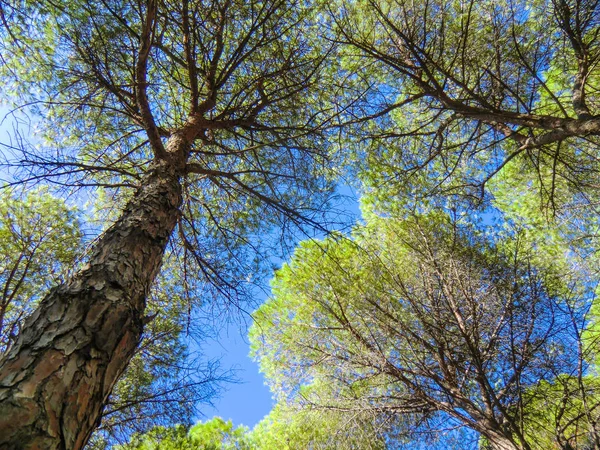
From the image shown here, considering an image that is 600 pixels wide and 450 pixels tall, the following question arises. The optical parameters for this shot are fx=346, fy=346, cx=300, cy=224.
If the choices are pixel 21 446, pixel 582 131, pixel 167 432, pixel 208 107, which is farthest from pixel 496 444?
pixel 208 107

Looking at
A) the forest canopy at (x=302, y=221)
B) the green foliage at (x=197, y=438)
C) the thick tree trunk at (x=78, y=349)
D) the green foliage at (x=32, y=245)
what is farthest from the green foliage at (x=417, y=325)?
the green foliage at (x=32, y=245)

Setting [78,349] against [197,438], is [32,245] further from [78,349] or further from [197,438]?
[197,438]

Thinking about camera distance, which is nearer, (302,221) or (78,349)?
(78,349)

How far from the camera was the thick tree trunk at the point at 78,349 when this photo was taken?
0.94 metres

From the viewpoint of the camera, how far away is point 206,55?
3.36 metres

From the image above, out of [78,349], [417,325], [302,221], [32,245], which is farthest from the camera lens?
[417,325]

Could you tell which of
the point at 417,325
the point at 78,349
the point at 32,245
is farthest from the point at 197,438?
the point at 78,349

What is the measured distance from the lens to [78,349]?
1.17 meters

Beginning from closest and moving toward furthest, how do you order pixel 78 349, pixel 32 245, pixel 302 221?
pixel 78 349, pixel 302 221, pixel 32 245

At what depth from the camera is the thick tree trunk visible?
939mm

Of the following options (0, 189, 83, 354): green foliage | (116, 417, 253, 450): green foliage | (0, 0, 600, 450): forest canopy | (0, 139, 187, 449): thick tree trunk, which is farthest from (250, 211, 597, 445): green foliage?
(0, 189, 83, 354): green foliage

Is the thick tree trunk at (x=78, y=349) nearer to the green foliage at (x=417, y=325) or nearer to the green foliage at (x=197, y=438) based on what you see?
the green foliage at (x=417, y=325)

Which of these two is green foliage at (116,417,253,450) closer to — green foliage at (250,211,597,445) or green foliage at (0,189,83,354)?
Result: green foliage at (250,211,597,445)

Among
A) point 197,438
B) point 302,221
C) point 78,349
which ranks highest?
point 302,221
